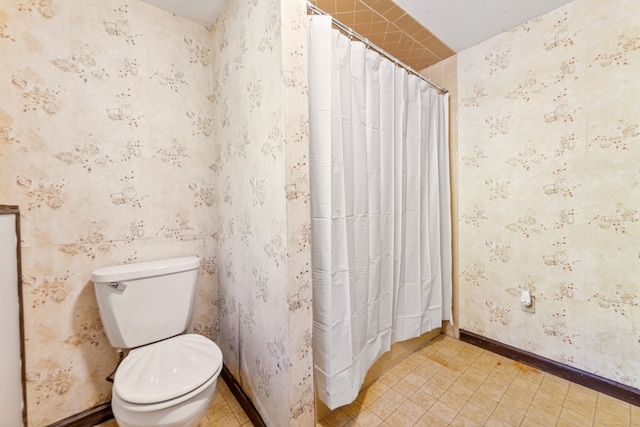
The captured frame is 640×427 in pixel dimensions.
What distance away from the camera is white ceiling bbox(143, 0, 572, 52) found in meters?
1.33

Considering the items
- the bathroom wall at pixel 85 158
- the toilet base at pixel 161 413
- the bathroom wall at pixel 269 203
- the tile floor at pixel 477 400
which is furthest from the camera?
the tile floor at pixel 477 400

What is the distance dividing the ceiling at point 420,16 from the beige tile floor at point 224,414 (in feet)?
7.10

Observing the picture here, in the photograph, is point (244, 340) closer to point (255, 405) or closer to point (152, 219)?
point (255, 405)

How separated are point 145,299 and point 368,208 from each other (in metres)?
1.17

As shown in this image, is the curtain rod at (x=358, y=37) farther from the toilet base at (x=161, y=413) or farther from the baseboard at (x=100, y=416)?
the baseboard at (x=100, y=416)

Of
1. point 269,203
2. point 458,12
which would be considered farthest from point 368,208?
point 458,12

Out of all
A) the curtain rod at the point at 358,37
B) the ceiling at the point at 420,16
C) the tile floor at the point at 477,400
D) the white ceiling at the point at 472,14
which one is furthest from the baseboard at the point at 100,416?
the white ceiling at the point at 472,14

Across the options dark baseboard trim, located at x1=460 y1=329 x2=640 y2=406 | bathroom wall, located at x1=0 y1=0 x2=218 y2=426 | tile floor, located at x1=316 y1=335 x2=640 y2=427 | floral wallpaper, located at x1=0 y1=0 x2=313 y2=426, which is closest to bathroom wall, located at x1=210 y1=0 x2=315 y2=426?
floral wallpaper, located at x1=0 y1=0 x2=313 y2=426

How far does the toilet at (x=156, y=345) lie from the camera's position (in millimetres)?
841

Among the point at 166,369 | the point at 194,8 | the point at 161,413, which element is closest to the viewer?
the point at 161,413

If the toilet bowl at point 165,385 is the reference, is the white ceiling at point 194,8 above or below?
above

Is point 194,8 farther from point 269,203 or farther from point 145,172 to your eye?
point 269,203

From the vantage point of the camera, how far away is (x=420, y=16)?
142cm

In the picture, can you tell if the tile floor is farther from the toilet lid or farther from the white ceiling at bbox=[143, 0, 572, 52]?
the white ceiling at bbox=[143, 0, 572, 52]
